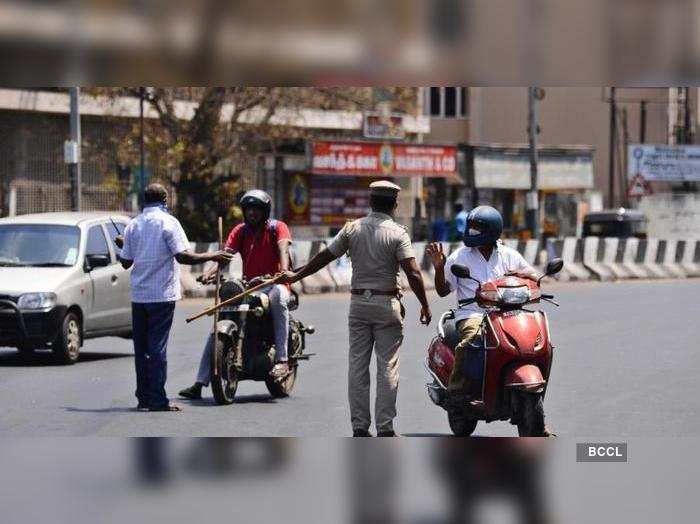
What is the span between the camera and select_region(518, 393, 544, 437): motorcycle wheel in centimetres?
1035

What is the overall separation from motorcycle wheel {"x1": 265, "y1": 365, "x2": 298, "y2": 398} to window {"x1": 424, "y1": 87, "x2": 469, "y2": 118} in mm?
45258

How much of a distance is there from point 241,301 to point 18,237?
4881mm

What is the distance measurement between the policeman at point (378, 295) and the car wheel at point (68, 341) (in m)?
6.80

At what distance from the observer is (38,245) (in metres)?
18.2

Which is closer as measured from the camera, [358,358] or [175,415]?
[358,358]

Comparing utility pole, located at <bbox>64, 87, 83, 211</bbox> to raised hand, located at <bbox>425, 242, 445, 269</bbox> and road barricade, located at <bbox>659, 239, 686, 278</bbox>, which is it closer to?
road barricade, located at <bbox>659, 239, 686, 278</bbox>

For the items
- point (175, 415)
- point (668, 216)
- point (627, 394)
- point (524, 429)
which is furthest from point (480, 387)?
point (668, 216)

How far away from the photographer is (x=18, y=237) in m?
18.2

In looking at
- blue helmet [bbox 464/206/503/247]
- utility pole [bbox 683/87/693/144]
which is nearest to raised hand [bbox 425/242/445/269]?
blue helmet [bbox 464/206/503/247]

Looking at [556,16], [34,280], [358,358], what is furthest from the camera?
[34,280]

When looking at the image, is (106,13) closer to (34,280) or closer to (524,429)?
(524,429)

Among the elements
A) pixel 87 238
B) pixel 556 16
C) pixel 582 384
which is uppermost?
pixel 556 16

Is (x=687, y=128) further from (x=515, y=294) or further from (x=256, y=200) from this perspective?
(x=515, y=294)

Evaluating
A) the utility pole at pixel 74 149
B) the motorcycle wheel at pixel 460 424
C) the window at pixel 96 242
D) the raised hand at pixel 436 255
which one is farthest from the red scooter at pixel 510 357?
the utility pole at pixel 74 149
